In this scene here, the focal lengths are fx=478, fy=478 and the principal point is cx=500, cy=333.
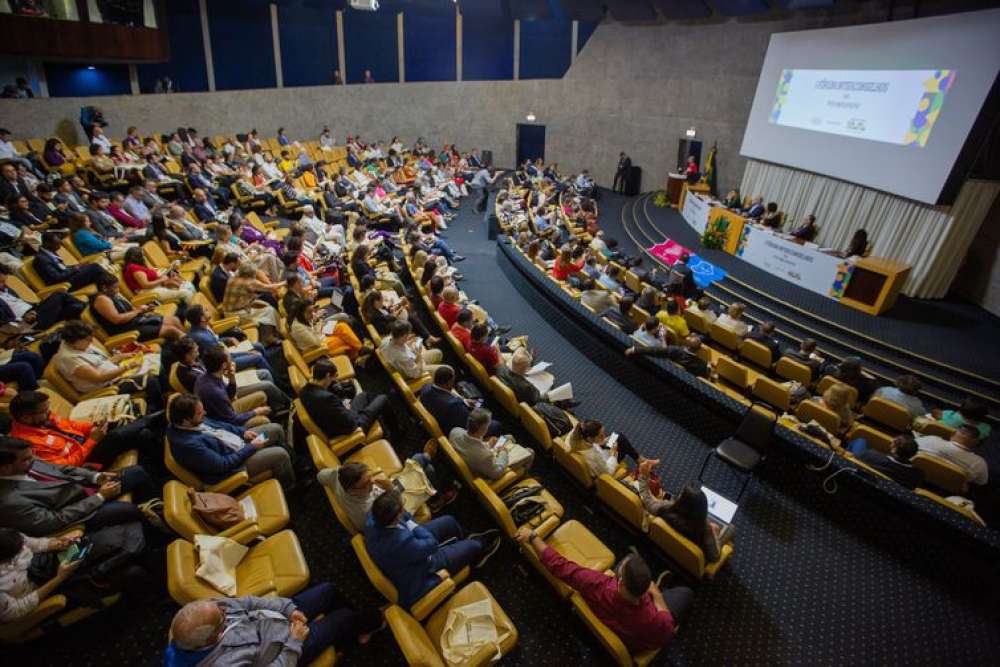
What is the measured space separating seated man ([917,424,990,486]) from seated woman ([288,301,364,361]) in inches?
198

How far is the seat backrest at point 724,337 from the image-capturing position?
5.80 meters

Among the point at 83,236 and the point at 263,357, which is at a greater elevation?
the point at 83,236

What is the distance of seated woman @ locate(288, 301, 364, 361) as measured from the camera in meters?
4.47

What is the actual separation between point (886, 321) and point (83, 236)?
1100 cm

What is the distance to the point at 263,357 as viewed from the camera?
14.8 feet

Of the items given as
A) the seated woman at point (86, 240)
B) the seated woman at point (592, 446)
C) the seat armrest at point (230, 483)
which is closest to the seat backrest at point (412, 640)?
the seat armrest at point (230, 483)

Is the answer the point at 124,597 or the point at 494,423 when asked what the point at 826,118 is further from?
the point at 124,597

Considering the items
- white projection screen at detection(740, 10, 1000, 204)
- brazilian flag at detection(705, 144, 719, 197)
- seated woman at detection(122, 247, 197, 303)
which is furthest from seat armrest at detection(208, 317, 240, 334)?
brazilian flag at detection(705, 144, 719, 197)

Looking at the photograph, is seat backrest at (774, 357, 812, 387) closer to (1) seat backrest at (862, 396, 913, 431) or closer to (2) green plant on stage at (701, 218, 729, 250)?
(1) seat backrest at (862, 396, 913, 431)

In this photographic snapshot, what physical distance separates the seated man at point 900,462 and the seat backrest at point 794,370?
3.87 ft

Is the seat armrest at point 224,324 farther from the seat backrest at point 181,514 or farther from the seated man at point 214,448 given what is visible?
the seat backrest at point 181,514

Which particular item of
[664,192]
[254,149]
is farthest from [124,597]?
[664,192]

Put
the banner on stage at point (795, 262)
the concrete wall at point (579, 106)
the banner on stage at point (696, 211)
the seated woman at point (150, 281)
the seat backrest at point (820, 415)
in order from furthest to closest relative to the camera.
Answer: the concrete wall at point (579, 106) < the banner on stage at point (696, 211) < the banner on stage at point (795, 262) < the seated woman at point (150, 281) < the seat backrest at point (820, 415)

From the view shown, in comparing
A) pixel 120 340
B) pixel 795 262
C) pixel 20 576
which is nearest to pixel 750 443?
pixel 20 576
